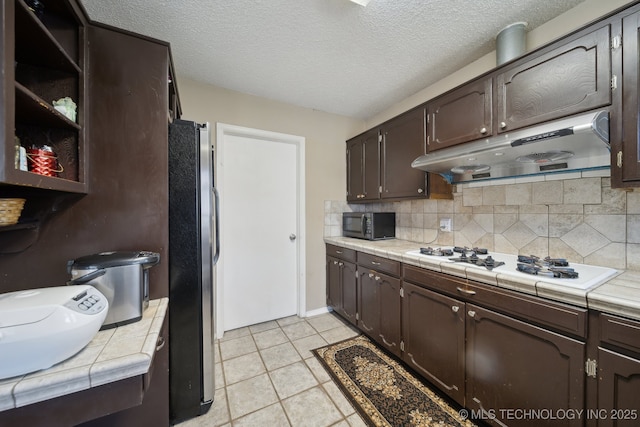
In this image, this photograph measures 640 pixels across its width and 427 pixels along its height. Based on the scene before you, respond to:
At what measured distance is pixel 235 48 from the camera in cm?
178

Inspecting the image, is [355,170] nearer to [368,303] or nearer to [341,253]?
[341,253]

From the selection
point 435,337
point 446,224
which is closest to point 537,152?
point 446,224

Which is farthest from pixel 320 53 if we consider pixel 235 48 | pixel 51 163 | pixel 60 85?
pixel 51 163

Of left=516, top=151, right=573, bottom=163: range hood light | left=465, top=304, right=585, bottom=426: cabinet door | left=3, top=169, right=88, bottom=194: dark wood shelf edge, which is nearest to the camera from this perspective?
left=3, top=169, right=88, bottom=194: dark wood shelf edge

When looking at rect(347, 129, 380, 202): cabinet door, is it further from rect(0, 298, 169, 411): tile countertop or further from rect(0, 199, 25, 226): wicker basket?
rect(0, 199, 25, 226): wicker basket

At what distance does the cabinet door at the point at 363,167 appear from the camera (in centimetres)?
256

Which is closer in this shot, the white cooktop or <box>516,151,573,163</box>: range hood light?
the white cooktop

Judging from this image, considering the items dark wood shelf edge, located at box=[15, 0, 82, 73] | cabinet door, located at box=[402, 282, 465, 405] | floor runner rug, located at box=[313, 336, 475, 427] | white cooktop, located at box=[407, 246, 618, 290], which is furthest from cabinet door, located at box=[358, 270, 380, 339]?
dark wood shelf edge, located at box=[15, 0, 82, 73]

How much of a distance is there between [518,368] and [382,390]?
84 cm

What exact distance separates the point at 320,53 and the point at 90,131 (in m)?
1.56

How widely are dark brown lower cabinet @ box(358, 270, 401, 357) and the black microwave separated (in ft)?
1.51

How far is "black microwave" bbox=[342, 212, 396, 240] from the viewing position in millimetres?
2498

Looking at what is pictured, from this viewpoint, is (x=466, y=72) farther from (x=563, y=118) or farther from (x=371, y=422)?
(x=371, y=422)

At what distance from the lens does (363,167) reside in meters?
2.75
